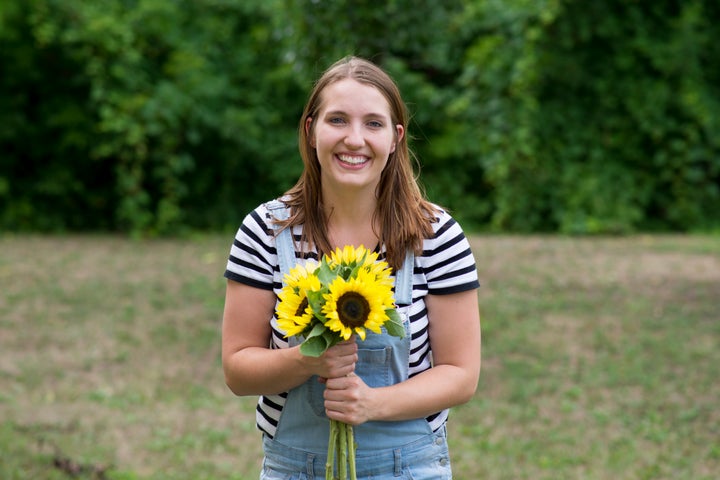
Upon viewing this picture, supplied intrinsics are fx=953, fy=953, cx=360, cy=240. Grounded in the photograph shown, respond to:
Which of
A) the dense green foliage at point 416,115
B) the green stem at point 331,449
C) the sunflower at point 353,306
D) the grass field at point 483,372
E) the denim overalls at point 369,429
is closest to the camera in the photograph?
the sunflower at point 353,306

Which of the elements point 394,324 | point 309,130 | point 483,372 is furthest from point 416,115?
point 394,324

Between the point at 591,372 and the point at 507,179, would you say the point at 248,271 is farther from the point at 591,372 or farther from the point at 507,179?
the point at 507,179

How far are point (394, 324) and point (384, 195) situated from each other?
0.42 m

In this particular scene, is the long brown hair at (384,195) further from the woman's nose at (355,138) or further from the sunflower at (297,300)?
the sunflower at (297,300)

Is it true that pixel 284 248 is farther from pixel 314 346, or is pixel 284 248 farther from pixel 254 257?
pixel 314 346

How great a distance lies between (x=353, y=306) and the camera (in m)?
2.03

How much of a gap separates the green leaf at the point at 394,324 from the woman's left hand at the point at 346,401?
138mm

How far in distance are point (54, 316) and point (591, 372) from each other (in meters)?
4.17

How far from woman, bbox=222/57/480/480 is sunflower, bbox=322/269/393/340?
223mm

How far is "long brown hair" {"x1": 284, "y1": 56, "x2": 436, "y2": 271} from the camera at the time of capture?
90.6 inches

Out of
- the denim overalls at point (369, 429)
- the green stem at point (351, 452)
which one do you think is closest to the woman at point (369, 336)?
the denim overalls at point (369, 429)

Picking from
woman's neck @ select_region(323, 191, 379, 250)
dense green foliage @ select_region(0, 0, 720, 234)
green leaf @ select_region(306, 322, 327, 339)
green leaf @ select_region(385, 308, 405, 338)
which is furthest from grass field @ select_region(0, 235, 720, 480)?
green leaf @ select_region(306, 322, 327, 339)

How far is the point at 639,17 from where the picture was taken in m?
11.3

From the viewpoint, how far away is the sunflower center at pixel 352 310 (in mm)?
2029
